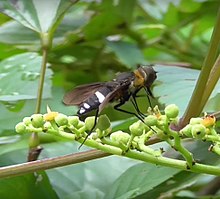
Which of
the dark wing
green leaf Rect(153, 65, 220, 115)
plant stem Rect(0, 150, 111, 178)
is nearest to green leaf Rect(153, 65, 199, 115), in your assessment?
green leaf Rect(153, 65, 220, 115)

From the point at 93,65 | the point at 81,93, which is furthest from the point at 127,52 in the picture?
the point at 81,93

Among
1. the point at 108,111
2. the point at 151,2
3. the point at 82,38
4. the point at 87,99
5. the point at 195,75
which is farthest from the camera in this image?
the point at 151,2

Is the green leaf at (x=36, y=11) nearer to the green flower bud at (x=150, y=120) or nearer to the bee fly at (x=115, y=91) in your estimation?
the bee fly at (x=115, y=91)

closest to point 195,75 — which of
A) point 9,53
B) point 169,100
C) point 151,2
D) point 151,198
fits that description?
point 169,100

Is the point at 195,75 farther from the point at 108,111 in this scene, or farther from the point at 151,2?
the point at 151,2

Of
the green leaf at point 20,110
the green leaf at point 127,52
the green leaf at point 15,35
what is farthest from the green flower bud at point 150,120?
the green leaf at point 127,52
